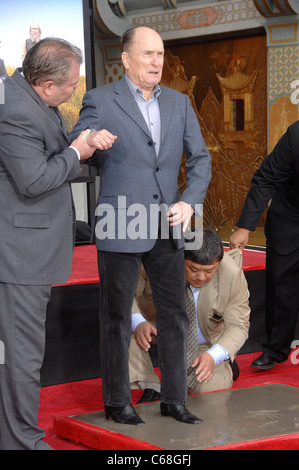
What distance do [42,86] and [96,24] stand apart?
5.63 meters

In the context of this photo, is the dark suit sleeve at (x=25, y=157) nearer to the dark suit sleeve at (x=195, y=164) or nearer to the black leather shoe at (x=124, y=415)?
the dark suit sleeve at (x=195, y=164)

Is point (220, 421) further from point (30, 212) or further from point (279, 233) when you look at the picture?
point (279, 233)

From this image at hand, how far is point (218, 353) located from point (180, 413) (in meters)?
0.46

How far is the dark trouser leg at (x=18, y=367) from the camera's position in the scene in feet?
7.40

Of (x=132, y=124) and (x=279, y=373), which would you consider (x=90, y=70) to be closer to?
(x=279, y=373)

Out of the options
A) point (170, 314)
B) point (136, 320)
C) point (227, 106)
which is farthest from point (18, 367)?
point (227, 106)

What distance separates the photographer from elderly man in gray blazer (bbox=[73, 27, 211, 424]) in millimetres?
2436

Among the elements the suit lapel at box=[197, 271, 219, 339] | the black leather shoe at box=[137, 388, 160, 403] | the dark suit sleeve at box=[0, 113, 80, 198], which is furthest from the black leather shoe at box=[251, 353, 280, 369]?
the dark suit sleeve at box=[0, 113, 80, 198]

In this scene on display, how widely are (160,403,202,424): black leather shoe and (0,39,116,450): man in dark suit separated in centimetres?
46

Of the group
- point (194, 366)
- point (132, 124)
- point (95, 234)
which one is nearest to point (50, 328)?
point (194, 366)

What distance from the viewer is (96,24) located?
7625mm

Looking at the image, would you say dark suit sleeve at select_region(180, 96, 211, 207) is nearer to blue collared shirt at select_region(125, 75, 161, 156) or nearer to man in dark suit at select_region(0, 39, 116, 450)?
blue collared shirt at select_region(125, 75, 161, 156)

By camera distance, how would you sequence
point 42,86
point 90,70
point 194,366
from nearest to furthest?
1. point 42,86
2. point 194,366
3. point 90,70

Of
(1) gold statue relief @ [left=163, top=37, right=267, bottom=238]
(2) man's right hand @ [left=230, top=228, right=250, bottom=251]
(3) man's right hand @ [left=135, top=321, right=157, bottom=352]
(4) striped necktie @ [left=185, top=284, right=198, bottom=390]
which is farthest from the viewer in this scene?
(1) gold statue relief @ [left=163, top=37, right=267, bottom=238]
